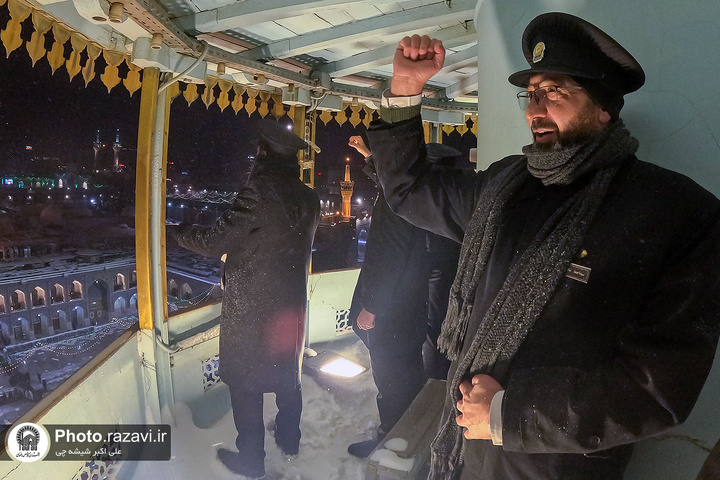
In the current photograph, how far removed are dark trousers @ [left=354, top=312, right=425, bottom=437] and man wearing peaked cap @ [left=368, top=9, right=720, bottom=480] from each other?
1.81 metres

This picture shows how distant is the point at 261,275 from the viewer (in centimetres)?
275

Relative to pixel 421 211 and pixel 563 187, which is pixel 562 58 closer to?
pixel 563 187

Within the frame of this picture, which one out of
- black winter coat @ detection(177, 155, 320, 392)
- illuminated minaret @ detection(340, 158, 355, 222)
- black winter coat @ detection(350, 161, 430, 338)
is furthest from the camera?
illuminated minaret @ detection(340, 158, 355, 222)

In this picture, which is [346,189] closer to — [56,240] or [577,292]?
[577,292]

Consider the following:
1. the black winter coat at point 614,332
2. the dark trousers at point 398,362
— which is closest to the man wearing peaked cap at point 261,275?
the dark trousers at point 398,362

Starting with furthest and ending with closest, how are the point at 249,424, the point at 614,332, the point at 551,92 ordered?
1. the point at 249,424
2. the point at 551,92
3. the point at 614,332

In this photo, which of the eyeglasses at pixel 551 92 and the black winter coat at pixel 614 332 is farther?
the eyeglasses at pixel 551 92

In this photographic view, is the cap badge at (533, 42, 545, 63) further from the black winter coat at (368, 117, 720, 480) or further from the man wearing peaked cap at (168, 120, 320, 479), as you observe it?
the man wearing peaked cap at (168, 120, 320, 479)

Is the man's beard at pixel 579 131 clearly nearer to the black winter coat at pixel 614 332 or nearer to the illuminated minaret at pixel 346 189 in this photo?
the black winter coat at pixel 614 332

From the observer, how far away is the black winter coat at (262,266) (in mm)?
2629

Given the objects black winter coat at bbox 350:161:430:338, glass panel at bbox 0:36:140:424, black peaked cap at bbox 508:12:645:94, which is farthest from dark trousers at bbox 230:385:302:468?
glass panel at bbox 0:36:140:424

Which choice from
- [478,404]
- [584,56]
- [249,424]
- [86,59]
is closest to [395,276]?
[249,424]

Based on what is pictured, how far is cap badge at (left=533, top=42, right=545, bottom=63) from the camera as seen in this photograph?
1.13 metres

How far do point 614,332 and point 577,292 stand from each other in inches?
5.1
